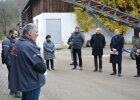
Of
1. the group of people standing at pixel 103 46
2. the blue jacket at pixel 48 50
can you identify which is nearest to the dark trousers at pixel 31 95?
the group of people standing at pixel 103 46

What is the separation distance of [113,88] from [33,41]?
4.44 m

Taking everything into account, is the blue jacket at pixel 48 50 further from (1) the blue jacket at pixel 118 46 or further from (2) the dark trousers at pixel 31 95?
(2) the dark trousers at pixel 31 95

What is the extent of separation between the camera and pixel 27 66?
12.6 ft


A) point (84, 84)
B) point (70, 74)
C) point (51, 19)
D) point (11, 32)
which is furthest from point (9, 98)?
point (51, 19)

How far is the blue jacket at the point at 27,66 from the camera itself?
12.6 ft

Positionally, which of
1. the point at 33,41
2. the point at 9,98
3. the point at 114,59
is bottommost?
the point at 9,98

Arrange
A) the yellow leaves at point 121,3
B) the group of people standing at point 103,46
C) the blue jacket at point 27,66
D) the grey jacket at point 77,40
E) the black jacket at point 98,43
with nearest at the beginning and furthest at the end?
the blue jacket at point 27,66
the group of people standing at point 103,46
the black jacket at point 98,43
the grey jacket at point 77,40
the yellow leaves at point 121,3

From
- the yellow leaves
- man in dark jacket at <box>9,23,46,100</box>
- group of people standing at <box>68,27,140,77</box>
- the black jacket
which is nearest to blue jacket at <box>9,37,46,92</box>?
man in dark jacket at <box>9,23,46,100</box>

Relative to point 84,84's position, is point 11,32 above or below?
above

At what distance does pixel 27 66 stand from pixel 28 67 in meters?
0.02

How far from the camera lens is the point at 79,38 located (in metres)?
11.3

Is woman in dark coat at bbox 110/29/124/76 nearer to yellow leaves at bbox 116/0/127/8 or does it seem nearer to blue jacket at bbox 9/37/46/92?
blue jacket at bbox 9/37/46/92

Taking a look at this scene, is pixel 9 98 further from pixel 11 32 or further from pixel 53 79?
pixel 53 79

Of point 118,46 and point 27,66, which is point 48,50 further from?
point 27,66
